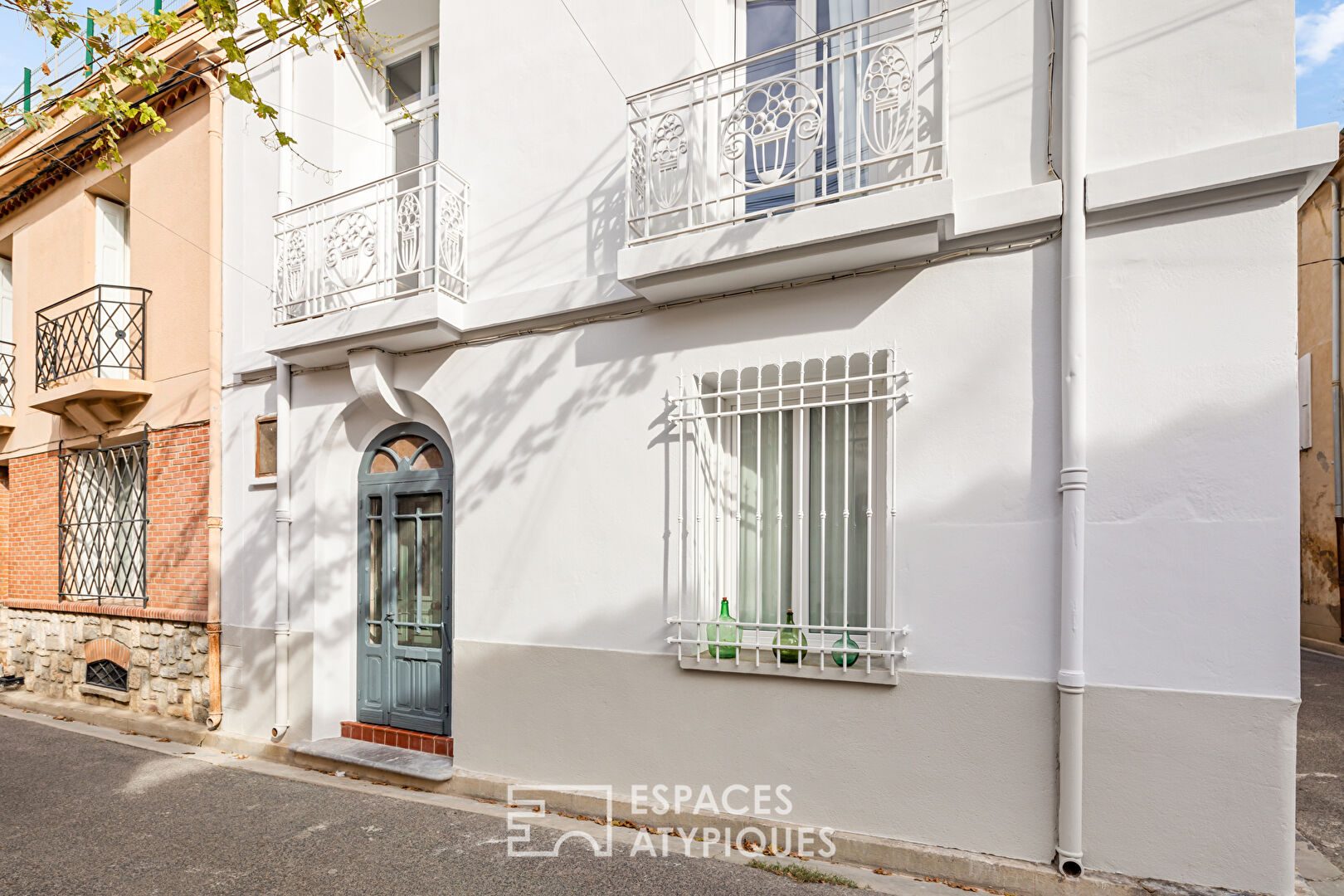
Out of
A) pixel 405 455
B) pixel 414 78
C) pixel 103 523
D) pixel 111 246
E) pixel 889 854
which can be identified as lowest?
A: pixel 889 854

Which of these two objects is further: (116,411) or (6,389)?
(6,389)

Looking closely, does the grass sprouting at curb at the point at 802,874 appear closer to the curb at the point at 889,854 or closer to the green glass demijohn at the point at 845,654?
the curb at the point at 889,854

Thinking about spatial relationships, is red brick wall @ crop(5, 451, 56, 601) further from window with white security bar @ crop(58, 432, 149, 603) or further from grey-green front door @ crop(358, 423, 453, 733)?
grey-green front door @ crop(358, 423, 453, 733)

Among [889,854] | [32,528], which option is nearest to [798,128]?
[889,854]

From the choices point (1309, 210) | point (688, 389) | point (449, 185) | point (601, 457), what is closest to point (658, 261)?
point (688, 389)

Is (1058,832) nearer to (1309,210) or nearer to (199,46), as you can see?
(199,46)

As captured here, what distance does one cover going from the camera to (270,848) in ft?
14.4

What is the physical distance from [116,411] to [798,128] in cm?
737

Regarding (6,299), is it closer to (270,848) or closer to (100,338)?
(100,338)

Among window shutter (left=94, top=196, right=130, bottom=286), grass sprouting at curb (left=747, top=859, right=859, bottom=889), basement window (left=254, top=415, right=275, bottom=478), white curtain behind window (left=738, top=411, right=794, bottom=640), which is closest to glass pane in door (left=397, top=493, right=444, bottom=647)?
basement window (left=254, top=415, right=275, bottom=478)

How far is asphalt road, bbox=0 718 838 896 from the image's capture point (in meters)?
3.88

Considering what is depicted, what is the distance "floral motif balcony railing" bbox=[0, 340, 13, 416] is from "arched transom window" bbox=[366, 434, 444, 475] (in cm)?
643

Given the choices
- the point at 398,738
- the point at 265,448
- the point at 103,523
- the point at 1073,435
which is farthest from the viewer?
the point at 103,523

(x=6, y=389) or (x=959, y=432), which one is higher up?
(x=6, y=389)
